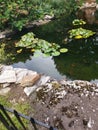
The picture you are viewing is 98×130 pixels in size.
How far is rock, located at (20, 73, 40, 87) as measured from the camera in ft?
14.8

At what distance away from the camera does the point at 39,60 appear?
6.95 m

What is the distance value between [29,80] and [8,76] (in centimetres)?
57

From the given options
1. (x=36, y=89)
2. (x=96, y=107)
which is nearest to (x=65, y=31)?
(x=36, y=89)

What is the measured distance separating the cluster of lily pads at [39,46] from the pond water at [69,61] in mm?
216

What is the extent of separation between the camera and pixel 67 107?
386 cm

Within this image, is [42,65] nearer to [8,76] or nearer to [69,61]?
[69,61]

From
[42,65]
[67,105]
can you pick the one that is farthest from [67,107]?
[42,65]

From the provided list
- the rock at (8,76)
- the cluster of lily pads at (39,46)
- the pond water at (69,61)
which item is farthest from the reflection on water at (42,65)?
the rock at (8,76)

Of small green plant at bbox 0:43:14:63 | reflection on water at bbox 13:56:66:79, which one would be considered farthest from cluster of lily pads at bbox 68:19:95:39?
small green plant at bbox 0:43:14:63

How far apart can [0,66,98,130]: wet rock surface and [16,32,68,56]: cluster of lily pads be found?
2582 mm

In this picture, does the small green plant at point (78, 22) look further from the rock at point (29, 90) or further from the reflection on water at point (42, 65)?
the rock at point (29, 90)

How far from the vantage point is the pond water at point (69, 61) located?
6.00 metres

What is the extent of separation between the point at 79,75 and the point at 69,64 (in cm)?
61

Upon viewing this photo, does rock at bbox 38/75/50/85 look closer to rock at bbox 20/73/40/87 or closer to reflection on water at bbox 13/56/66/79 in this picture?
rock at bbox 20/73/40/87
